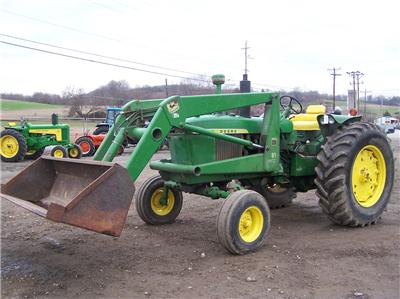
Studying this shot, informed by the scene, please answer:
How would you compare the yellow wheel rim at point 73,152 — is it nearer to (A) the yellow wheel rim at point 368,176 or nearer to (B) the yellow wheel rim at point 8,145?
(B) the yellow wheel rim at point 8,145

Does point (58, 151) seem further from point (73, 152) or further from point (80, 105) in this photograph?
point (80, 105)

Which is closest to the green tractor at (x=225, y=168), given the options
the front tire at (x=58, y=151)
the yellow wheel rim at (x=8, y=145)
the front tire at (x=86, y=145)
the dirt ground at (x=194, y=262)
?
the dirt ground at (x=194, y=262)

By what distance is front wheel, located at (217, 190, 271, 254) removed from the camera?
4805mm

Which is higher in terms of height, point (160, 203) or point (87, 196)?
point (87, 196)

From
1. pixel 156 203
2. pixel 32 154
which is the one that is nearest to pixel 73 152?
pixel 32 154

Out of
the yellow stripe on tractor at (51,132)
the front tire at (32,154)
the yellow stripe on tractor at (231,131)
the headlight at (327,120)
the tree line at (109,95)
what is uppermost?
the tree line at (109,95)

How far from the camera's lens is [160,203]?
6406 millimetres

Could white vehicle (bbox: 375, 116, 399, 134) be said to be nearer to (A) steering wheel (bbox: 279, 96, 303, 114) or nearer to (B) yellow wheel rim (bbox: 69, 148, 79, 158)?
(B) yellow wheel rim (bbox: 69, 148, 79, 158)

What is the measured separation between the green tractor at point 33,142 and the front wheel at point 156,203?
9.82 m

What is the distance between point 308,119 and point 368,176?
44.3 inches

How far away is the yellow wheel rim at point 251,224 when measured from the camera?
5027 millimetres

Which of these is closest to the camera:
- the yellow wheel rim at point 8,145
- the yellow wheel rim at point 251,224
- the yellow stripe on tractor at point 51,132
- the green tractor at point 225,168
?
the green tractor at point 225,168

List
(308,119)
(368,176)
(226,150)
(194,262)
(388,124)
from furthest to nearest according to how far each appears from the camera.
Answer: (388,124) < (308,119) < (368,176) < (226,150) < (194,262)

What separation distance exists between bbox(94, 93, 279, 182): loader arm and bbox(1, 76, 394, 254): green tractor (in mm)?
11
